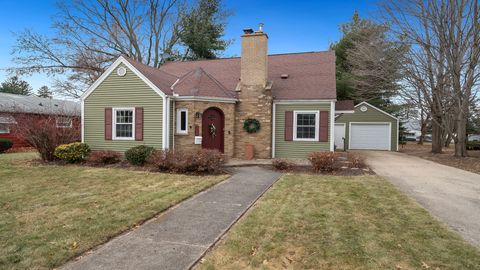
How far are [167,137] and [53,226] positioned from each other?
26.0 ft

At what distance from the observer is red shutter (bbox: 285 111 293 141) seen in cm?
1346

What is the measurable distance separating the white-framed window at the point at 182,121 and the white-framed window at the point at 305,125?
5161mm

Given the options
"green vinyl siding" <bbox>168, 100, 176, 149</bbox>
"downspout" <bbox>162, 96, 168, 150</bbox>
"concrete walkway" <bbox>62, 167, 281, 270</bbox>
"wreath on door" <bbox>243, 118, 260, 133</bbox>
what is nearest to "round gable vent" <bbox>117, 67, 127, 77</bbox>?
"downspout" <bbox>162, 96, 168, 150</bbox>

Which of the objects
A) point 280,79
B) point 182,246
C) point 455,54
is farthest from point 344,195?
point 455,54

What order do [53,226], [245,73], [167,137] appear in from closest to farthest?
[53,226] < [167,137] < [245,73]

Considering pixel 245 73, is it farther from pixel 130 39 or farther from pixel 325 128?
pixel 130 39

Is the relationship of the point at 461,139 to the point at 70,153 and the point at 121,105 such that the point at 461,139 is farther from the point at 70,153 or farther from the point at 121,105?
the point at 70,153

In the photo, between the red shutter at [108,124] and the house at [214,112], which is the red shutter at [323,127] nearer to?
the house at [214,112]

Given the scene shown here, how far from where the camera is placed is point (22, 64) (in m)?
22.7

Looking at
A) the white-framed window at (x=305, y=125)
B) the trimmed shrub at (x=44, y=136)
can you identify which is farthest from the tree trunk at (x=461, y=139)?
the trimmed shrub at (x=44, y=136)

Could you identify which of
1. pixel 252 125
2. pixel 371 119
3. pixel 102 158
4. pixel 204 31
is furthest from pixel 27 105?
pixel 371 119

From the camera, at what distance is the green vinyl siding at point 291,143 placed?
13.2 m

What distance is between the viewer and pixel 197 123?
12422mm

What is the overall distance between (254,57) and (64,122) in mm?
9872
